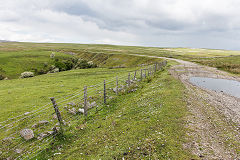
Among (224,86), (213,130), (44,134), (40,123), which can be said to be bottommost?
(40,123)

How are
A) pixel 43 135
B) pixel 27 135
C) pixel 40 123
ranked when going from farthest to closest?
pixel 40 123 → pixel 43 135 → pixel 27 135

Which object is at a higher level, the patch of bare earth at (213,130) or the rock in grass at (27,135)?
the patch of bare earth at (213,130)

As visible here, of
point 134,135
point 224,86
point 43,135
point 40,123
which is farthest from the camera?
point 224,86

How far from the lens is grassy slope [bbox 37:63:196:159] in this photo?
330 inches

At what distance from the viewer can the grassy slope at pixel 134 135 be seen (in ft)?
27.5

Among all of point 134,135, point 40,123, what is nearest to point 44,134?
point 40,123

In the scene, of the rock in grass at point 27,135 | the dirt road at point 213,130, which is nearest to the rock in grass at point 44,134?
the rock in grass at point 27,135

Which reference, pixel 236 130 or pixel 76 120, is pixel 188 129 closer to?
pixel 236 130

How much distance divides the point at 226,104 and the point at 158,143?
13081 millimetres

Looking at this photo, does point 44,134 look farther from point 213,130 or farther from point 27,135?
point 213,130

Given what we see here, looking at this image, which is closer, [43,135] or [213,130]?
[213,130]

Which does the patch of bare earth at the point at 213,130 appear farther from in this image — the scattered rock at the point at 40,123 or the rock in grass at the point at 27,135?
the scattered rock at the point at 40,123

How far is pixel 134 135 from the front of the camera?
10078 millimetres

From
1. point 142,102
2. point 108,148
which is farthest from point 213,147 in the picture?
point 142,102
